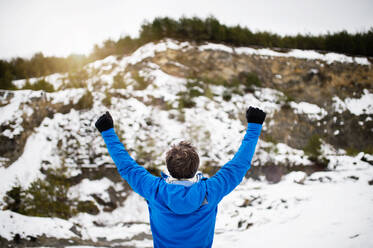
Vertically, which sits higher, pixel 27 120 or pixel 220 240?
pixel 27 120

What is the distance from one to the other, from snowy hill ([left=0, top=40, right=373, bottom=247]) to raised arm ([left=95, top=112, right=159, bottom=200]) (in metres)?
1.71

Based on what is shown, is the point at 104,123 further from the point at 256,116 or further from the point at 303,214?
the point at 303,214

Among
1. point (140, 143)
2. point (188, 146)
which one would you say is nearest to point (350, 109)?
point (140, 143)

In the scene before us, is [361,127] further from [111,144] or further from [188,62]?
[111,144]

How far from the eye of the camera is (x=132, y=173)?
1177mm

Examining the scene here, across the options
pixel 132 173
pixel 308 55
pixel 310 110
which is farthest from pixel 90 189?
pixel 308 55

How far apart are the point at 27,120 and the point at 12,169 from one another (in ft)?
4.73

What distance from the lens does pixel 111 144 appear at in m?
1.28

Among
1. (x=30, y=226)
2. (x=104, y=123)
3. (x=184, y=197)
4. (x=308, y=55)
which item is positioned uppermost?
(x=308, y=55)

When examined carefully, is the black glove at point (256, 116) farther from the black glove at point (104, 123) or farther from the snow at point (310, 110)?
the snow at point (310, 110)

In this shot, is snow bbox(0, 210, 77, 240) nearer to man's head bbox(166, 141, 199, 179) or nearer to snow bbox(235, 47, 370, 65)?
man's head bbox(166, 141, 199, 179)

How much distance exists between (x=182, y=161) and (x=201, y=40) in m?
8.27

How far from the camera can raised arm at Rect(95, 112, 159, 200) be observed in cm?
112

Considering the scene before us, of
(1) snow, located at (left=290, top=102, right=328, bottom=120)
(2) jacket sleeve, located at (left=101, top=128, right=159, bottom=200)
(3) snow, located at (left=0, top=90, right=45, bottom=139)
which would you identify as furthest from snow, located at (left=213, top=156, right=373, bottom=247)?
(3) snow, located at (left=0, top=90, right=45, bottom=139)
